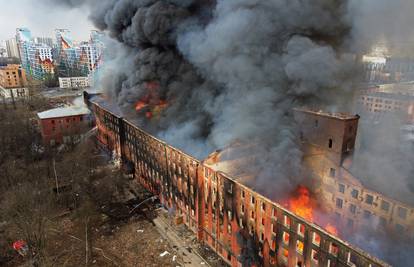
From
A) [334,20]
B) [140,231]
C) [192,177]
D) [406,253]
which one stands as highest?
[334,20]

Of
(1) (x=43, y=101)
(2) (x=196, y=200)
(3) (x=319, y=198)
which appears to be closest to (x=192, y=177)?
(2) (x=196, y=200)

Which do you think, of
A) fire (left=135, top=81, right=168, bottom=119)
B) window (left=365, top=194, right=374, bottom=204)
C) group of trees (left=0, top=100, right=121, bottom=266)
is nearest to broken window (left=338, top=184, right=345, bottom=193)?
window (left=365, top=194, right=374, bottom=204)

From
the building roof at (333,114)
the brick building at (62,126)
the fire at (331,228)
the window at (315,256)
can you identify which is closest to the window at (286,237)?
the window at (315,256)

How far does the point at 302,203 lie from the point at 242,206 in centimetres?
557

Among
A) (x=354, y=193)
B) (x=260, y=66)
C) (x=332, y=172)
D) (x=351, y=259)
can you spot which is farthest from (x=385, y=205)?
(x=260, y=66)

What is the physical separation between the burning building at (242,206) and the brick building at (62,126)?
14.0 meters

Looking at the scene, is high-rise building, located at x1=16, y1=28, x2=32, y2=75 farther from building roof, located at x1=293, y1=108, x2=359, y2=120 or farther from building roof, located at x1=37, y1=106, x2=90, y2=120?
building roof, located at x1=293, y1=108, x2=359, y2=120

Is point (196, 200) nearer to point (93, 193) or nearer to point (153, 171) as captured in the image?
point (153, 171)

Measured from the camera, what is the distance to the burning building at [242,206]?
424 inches

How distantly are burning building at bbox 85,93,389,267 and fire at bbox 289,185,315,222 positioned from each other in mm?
214

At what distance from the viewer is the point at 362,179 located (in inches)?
642

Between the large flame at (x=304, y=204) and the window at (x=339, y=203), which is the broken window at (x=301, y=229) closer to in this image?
the large flame at (x=304, y=204)

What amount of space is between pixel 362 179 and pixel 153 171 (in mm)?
14404

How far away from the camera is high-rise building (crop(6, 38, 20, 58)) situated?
411 ft
